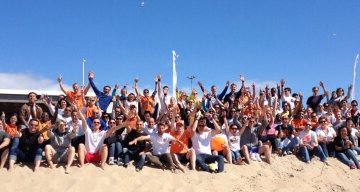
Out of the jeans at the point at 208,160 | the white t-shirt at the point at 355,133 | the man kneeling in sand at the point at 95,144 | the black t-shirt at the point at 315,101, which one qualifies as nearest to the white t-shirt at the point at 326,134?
the white t-shirt at the point at 355,133

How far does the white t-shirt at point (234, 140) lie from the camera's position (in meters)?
11.1

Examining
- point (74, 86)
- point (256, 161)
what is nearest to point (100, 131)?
point (74, 86)

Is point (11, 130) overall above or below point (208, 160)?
above

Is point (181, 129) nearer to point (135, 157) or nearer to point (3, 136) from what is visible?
point (135, 157)

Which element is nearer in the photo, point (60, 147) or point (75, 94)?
point (60, 147)

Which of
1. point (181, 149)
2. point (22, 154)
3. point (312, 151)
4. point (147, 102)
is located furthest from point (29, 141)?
point (312, 151)

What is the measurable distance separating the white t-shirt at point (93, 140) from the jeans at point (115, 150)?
0.23 m

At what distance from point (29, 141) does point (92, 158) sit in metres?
1.35

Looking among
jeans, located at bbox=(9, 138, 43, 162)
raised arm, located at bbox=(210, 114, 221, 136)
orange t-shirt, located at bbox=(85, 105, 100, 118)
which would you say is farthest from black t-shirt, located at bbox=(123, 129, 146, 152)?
jeans, located at bbox=(9, 138, 43, 162)

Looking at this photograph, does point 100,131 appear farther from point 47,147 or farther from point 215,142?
point 215,142

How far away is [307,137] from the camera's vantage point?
39.5 ft

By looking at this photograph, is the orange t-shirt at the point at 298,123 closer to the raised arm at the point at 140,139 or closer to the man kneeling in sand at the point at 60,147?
the raised arm at the point at 140,139

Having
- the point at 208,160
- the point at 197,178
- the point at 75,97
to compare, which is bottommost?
the point at 197,178

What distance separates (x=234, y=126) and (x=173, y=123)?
5.15 feet
